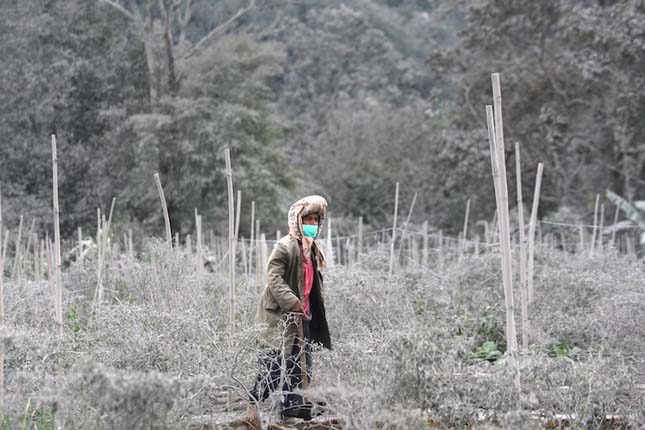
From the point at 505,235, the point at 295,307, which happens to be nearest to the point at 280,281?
the point at 295,307

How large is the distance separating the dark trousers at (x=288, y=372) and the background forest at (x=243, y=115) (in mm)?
10558

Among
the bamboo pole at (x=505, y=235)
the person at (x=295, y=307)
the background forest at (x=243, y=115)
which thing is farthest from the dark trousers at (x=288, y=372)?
the background forest at (x=243, y=115)

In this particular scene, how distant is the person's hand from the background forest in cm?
1068

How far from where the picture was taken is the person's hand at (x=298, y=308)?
4281 millimetres

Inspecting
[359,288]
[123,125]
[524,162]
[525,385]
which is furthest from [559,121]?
[525,385]

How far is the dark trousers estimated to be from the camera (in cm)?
424

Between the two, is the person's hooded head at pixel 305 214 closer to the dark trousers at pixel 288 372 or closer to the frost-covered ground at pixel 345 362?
the dark trousers at pixel 288 372

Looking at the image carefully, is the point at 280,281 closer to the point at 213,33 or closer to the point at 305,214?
the point at 305,214

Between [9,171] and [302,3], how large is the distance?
32.2 feet

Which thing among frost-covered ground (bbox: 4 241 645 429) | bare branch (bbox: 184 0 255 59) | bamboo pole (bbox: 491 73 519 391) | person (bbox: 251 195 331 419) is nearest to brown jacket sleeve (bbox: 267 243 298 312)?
person (bbox: 251 195 331 419)

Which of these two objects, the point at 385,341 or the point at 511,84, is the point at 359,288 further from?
the point at 511,84

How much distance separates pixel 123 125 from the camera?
642 inches

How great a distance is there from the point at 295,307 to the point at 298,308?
22 mm

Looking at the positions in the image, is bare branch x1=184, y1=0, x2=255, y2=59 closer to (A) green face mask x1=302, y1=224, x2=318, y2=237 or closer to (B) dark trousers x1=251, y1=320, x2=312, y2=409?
(A) green face mask x1=302, y1=224, x2=318, y2=237
